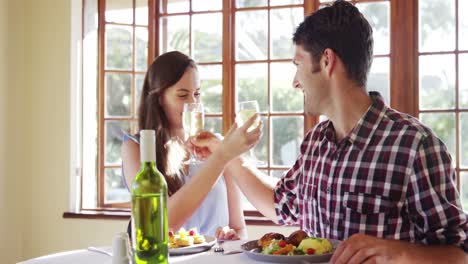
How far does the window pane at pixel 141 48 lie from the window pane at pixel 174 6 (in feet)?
0.66

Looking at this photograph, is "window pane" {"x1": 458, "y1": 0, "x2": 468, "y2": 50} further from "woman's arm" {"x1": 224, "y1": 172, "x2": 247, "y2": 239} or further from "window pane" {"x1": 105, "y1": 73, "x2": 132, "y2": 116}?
"window pane" {"x1": 105, "y1": 73, "x2": 132, "y2": 116}

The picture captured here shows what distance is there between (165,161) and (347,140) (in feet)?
2.85

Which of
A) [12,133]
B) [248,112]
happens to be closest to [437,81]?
[248,112]

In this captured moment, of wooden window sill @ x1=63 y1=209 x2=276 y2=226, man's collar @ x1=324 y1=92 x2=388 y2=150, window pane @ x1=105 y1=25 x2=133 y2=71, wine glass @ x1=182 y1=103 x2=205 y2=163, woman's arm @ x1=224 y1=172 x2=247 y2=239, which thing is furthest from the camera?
window pane @ x1=105 y1=25 x2=133 y2=71

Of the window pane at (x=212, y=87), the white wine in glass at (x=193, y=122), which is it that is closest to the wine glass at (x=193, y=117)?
the white wine in glass at (x=193, y=122)

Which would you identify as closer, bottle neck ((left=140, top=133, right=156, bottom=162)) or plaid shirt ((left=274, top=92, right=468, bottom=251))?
bottle neck ((left=140, top=133, right=156, bottom=162))

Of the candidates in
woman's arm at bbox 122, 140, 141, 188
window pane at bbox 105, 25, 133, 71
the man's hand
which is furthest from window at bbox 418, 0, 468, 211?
the man's hand

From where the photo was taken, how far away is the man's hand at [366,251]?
1.30 m

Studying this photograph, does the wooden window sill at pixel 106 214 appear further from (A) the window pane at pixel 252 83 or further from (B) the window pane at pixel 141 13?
(B) the window pane at pixel 141 13

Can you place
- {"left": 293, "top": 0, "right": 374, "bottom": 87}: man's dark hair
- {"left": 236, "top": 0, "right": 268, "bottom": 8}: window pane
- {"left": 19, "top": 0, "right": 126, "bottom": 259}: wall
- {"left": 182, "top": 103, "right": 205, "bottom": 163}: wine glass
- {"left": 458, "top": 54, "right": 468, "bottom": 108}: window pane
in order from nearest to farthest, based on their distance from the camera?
1. {"left": 293, "top": 0, "right": 374, "bottom": 87}: man's dark hair
2. {"left": 182, "top": 103, "right": 205, "bottom": 163}: wine glass
3. {"left": 458, "top": 54, "right": 468, "bottom": 108}: window pane
4. {"left": 236, "top": 0, "right": 268, "bottom": 8}: window pane
5. {"left": 19, "top": 0, "right": 126, "bottom": 259}: wall

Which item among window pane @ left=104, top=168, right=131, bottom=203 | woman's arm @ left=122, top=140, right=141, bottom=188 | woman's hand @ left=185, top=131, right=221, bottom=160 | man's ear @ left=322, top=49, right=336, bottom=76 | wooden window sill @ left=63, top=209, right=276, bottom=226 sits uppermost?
man's ear @ left=322, top=49, right=336, bottom=76

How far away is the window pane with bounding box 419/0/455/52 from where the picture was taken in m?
3.61

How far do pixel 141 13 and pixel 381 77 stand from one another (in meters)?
1.72

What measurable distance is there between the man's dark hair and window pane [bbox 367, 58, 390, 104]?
1.89 meters
